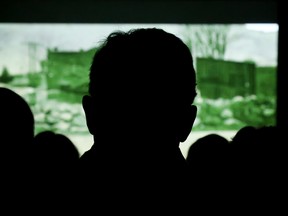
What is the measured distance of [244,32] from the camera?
3.68 m

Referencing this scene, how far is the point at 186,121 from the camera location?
1.61ft

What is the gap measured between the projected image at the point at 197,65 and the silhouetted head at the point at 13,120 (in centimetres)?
268

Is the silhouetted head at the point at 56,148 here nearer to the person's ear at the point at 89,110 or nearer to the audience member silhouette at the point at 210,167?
the audience member silhouette at the point at 210,167

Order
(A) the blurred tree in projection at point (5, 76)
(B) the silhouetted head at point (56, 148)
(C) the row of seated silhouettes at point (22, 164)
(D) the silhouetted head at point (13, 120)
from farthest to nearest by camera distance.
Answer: (A) the blurred tree in projection at point (5, 76) < (B) the silhouetted head at point (56, 148) < (D) the silhouetted head at point (13, 120) < (C) the row of seated silhouettes at point (22, 164)

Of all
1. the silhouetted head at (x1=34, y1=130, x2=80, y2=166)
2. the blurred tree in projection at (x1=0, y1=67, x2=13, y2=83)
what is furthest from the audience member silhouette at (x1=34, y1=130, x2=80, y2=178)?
the blurred tree in projection at (x1=0, y1=67, x2=13, y2=83)

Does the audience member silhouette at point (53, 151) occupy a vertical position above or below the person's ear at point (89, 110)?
below

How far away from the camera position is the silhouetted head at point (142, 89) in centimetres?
47

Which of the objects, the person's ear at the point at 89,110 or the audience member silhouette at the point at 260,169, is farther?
the audience member silhouette at the point at 260,169

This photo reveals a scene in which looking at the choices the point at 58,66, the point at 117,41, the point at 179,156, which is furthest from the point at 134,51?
the point at 58,66

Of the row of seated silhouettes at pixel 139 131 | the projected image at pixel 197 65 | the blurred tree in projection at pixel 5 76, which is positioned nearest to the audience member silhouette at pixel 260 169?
the row of seated silhouettes at pixel 139 131

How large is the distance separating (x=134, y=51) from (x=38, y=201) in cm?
31

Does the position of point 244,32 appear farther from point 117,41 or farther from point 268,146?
point 117,41

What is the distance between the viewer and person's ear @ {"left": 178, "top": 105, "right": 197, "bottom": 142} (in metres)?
0.49

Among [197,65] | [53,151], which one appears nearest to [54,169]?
[53,151]
